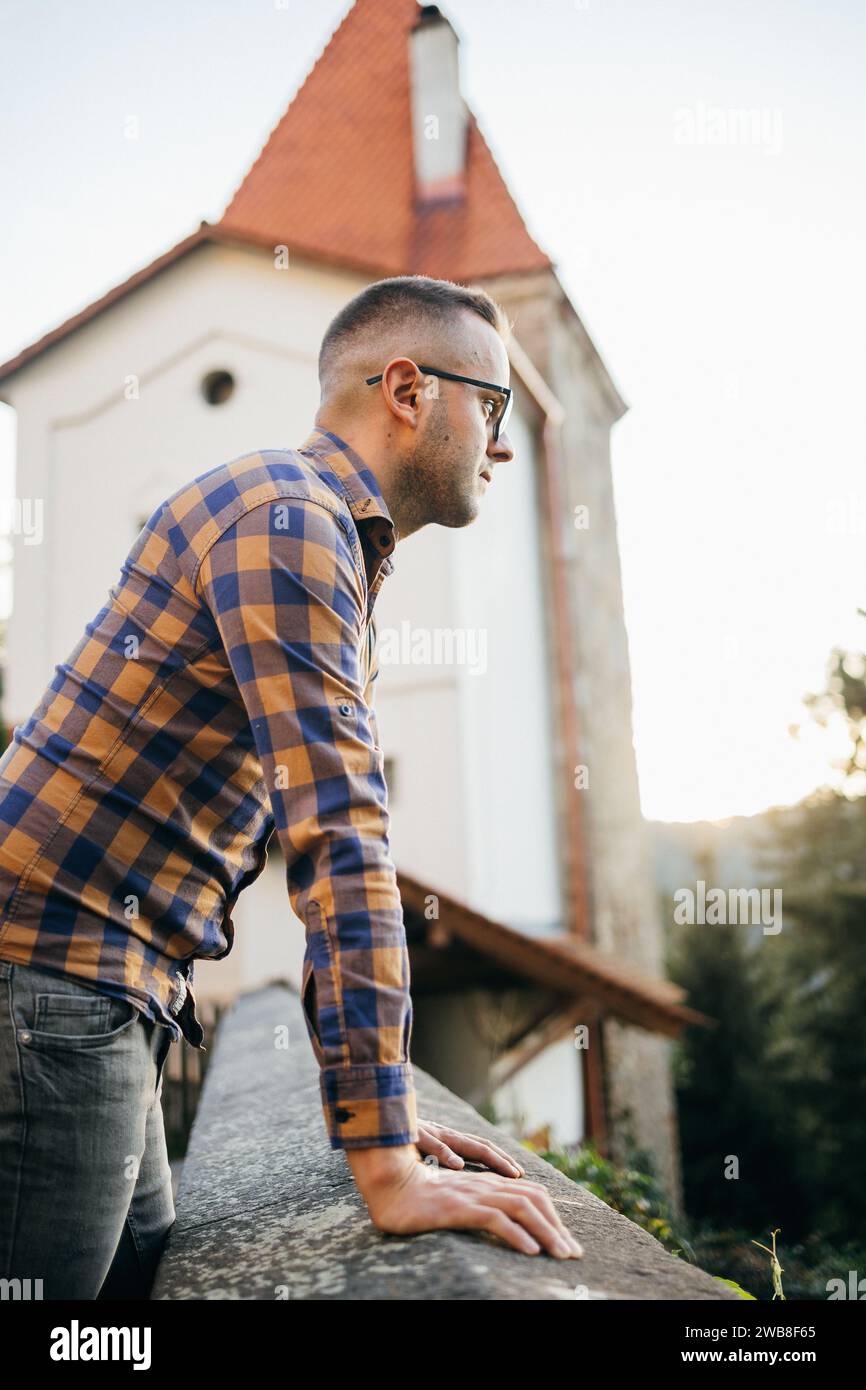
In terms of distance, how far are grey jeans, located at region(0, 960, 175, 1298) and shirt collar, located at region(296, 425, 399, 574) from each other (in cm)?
82

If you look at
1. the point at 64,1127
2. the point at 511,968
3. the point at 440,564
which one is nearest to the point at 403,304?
the point at 64,1127

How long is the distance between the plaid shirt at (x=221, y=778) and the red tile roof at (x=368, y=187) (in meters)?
12.2

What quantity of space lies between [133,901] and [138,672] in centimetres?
33

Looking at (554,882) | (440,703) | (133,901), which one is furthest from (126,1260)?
(554,882)

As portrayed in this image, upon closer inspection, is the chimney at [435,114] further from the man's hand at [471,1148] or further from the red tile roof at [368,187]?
the man's hand at [471,1148]

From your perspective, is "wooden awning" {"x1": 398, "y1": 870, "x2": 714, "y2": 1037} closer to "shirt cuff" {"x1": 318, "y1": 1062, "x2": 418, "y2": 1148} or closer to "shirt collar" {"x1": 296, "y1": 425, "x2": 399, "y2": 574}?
"shirt collar" {"x1": 296, "y1": 425, "x2": 399, "y2": 574}

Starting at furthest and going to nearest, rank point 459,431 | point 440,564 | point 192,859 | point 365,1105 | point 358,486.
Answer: point 440,564, point 459,431, point 358,486, point 192,859, point 365,1105

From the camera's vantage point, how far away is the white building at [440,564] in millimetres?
11117

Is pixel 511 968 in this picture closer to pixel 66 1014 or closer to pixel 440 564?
pixel 440 564

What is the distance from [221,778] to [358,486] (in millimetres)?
526

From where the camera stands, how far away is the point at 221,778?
5.87ft

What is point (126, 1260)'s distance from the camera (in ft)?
6.20

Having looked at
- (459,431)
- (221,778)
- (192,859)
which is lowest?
(192,859)

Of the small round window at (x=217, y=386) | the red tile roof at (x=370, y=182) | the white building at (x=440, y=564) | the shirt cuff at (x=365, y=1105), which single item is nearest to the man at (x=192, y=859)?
the shirt cuff at (x=365, y=1105)
